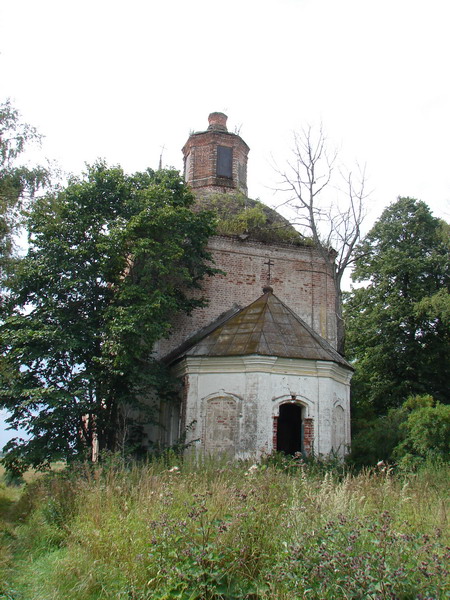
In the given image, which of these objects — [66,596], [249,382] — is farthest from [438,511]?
[249,382]

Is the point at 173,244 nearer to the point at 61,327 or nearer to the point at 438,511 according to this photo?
the point at 61,327

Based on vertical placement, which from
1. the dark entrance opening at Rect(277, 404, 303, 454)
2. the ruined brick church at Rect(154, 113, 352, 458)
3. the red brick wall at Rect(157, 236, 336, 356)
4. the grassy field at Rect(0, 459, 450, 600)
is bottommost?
the grassy field at Rect(0, 459, 450, 600)

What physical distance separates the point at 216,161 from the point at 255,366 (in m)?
12.1

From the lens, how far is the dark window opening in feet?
76.7

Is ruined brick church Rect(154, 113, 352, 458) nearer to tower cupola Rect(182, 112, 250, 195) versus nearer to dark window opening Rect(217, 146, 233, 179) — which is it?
tower cupola Rect(182, 112, 250, 195)

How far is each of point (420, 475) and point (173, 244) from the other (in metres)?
8.25

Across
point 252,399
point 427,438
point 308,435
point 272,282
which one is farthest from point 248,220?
point 427,438

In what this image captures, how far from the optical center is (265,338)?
14.6 metres

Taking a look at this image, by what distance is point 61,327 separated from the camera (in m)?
14.2

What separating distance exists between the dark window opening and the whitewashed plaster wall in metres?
11.1

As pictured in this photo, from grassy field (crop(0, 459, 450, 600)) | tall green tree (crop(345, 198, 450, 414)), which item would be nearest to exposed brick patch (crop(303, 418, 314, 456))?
grassy field (crop(0, 459, 450, 600))

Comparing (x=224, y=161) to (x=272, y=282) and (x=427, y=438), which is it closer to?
(x=272, y=282)

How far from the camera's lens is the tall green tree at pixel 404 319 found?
21734 millimetres

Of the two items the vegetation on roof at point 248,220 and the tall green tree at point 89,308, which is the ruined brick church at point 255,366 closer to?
the vegetation on roof at point 248,220
